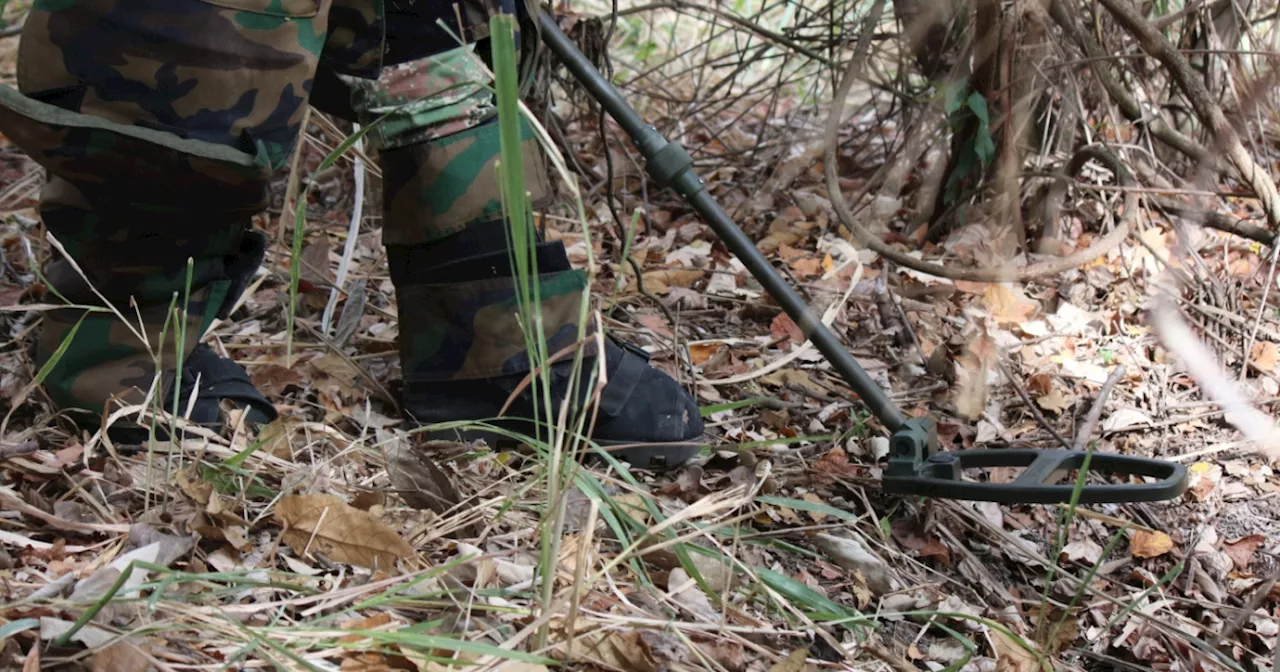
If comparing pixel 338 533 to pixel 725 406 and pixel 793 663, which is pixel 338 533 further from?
pixel 725 406

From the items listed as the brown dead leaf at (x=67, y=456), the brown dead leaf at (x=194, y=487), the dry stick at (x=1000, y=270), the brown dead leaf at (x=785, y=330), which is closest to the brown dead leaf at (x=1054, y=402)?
the dry stick at (x=1000, y=270)

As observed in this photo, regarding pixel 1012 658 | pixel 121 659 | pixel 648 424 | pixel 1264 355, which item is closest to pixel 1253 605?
pixel 1012 658

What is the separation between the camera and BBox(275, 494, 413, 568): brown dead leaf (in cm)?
116

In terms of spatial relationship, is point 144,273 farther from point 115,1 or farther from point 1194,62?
point 1194,62

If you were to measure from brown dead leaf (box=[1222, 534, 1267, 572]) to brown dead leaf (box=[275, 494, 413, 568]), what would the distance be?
118 centimetres

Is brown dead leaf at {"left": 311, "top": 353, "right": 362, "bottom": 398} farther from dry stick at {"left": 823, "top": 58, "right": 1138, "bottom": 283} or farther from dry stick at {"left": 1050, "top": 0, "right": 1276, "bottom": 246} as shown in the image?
dry stick at {"left": 1050, "top": 0, "right": 1276, "bottom": 246}

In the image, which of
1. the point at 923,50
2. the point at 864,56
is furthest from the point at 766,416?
the point at 923,50

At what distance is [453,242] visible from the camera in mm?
1591

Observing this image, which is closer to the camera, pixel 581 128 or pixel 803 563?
pixel 803 563

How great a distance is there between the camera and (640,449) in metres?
1.59

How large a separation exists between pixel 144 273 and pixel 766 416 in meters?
0.93

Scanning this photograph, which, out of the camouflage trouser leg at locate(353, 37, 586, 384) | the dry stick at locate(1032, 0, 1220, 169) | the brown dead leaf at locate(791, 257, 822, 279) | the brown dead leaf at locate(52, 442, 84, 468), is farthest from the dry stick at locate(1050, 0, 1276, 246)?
the brown dead leaf at locate(52, 442, 84, 468)

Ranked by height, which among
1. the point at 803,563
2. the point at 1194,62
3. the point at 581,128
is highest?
the point at 1194,62

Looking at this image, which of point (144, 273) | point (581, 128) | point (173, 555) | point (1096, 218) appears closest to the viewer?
point (173, 555)
